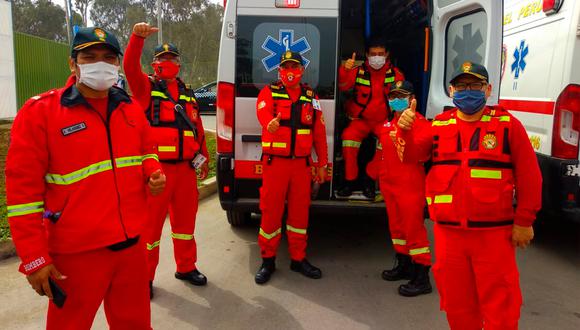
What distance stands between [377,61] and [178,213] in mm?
2299

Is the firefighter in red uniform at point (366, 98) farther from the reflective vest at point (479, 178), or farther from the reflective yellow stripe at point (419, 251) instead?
the reflective vest at point (479, 178)

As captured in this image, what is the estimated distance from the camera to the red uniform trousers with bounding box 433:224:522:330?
7.66 feet

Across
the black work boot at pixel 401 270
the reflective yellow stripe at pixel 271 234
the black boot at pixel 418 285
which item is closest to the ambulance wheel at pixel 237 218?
the reflective yellow stripe at pixel 271 234

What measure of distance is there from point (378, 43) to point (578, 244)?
309 centimetres

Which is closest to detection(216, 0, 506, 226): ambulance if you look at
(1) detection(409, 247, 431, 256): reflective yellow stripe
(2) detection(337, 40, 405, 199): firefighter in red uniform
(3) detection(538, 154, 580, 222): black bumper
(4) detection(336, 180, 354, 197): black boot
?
(4) detection(336, 180, 354, 197): black boot

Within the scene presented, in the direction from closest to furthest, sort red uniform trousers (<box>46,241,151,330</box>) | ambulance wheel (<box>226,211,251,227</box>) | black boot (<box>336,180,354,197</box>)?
red uniform trousers (<box>46,241,151,330</box>), black boot (<box>336,180,354,197</box>), ambulance wheel (<box>226,211,251,227</box>)

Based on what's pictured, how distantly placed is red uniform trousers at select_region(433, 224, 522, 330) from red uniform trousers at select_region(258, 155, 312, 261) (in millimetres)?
1518

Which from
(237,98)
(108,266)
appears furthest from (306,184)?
(108,266)

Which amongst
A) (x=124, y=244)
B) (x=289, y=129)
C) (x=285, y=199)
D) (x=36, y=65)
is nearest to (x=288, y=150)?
(x=289, y=129)

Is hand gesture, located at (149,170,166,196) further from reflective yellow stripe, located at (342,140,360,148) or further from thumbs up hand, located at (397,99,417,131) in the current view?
reflective yellow stripe, located at (342,140,360,148)

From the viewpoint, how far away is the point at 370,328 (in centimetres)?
Answer: 313

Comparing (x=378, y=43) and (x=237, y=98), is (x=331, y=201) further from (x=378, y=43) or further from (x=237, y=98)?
(x=378, y=43)

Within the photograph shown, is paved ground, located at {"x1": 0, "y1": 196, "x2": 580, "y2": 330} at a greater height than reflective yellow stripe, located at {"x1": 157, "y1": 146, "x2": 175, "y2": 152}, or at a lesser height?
lesser

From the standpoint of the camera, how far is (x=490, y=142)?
240 cm
